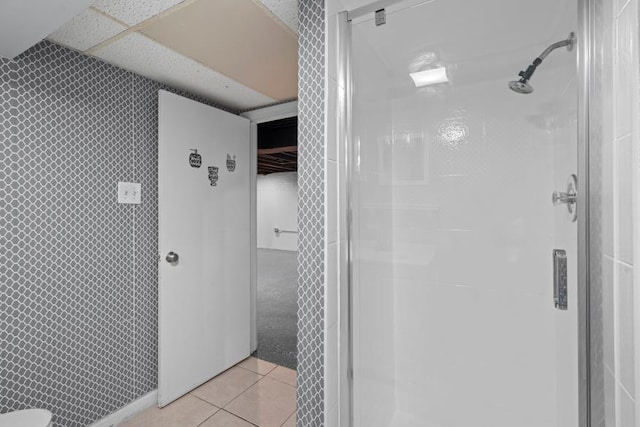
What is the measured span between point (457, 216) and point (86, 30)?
7.13 ft

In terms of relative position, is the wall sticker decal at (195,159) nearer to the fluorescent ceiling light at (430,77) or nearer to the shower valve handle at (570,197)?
the fluorescent ceiling light at (430,77)

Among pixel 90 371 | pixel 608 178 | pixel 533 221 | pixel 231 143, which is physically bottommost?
pixel 90 371

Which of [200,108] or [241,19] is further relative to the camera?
[200,108]

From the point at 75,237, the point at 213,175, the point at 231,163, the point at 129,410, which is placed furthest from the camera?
the point at 231,163

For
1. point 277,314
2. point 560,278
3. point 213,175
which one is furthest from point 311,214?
point 277,314

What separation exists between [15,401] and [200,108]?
1.96 m

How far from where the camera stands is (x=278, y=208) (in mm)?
7836

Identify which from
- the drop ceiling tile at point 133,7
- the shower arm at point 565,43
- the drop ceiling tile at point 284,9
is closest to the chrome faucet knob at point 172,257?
the drop ceiling tile at point 133,7

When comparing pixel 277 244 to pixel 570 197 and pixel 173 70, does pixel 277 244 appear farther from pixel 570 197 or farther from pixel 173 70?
pixel 570 197

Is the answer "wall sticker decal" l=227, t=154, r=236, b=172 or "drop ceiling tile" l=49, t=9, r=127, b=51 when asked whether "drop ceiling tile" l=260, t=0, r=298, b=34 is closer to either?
"drop ceiling tile" l=49, t=9, r=127, b=51

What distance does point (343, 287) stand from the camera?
124 cm

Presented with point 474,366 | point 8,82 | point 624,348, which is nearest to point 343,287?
point 624,348

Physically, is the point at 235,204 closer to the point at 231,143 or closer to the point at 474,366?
the point at 231,143

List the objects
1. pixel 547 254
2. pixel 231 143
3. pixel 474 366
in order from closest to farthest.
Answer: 1. pixel 547 254
2. pixel 474 366
3. pixel 231 143
